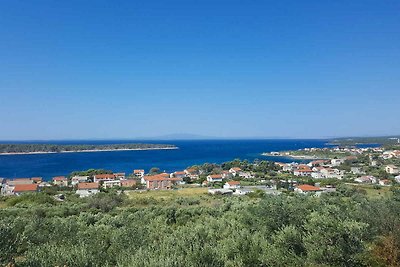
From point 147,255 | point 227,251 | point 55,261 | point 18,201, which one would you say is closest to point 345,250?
point 227,251

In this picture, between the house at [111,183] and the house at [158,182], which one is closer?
the house at [158,182]

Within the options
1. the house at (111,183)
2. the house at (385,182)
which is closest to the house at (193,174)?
the house at (111,183)

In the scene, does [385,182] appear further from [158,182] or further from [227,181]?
[158,182]

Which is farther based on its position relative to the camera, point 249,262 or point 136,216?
point 136,216

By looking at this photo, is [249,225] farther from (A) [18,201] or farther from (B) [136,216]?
(A) [18,201]

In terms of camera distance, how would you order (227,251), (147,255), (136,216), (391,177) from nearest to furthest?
1. (147,255)
2. (227,251)
3. (136,216)
4. (391,177)

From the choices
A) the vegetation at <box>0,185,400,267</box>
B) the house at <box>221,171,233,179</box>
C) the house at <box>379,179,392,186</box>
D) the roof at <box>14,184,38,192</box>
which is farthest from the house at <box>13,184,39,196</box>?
the house at <box>379,179,392,186</box>

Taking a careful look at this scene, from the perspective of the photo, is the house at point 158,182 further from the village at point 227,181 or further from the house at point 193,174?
the house at point 193,174

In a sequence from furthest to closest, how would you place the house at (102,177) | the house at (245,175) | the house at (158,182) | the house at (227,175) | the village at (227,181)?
the house at (245,175)
the house at (227,175)
the house at (102,177)
the house at (158,182)
the village at (227,181)

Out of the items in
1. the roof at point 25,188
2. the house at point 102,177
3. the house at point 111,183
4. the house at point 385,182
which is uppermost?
the roof at point 25,188

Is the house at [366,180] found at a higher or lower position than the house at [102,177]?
lower

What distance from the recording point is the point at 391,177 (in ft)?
224

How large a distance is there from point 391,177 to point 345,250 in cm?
6608

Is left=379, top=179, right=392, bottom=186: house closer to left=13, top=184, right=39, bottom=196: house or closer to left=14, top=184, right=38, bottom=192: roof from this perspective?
left=13, top=184, right=39, bottom=196: house
